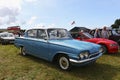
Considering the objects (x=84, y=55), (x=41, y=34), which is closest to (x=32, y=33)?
(x=41, y=34)

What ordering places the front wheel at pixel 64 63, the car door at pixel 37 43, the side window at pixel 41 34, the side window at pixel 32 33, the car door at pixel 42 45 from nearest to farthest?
Answer: the front wheel at pixel 64 63
the car door at pixel 42 45
the car door at pixel 37 43
the side window at pixel 41 34
the side window at pixel 32 33

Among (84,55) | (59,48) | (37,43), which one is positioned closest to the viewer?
(84,55)

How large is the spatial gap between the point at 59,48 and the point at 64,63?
0.62 meters

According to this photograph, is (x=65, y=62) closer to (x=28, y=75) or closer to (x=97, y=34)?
(x=28, y=75)

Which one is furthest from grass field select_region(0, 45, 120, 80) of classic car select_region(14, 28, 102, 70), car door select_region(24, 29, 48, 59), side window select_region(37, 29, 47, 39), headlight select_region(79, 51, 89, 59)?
side window select_region(37, 29, 47, 39)

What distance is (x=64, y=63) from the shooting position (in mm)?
7066

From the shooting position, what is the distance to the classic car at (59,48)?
6496 mm

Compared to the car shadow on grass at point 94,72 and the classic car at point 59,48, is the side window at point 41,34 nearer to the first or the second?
the classic car at point 59,48

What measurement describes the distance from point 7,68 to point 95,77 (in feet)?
11.6

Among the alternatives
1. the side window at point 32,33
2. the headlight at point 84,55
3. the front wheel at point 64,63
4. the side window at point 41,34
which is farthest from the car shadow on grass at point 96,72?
the side window at point 32,33

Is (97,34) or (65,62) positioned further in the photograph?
(97,34)

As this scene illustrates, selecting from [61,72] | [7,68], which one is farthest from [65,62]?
[7,68]

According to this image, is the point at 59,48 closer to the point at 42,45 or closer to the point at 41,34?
the point at 42,45

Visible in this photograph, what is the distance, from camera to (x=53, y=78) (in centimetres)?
630
